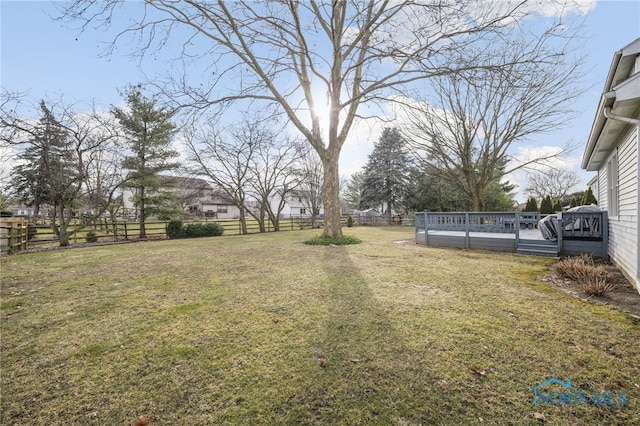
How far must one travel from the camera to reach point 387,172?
91.7ft

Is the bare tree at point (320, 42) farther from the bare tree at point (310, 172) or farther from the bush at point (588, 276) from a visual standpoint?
the bare tree at point (310, 172)

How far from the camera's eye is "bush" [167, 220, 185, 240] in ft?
50.9

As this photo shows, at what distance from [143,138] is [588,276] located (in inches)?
786

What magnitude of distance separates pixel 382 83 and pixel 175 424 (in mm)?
10398

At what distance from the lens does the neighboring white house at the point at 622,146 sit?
3.84 metres

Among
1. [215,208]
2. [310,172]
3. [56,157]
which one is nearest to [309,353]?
[56,157]

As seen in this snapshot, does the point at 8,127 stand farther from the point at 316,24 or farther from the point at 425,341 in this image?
the point at 425,341

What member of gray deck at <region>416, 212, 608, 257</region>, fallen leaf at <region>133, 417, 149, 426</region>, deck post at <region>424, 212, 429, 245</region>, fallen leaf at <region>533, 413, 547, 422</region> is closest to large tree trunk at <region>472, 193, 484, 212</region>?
gray deck at <region>416, 212, 608, 257</region>

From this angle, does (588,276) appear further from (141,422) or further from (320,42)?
(320,42)

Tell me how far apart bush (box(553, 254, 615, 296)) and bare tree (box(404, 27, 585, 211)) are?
8973 millimetres

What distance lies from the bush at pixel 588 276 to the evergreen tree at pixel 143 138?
58.6ft

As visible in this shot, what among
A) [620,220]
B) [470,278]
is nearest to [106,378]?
[470,278]

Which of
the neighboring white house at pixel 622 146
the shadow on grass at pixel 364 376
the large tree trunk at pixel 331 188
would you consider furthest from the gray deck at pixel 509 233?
the shadow on grass at pixel 364 376

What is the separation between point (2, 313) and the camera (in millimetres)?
3574
